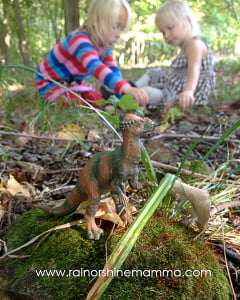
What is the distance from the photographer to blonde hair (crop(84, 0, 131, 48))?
3.31m

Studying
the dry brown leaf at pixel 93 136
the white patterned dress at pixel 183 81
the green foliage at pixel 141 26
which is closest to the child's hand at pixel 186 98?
the white patterned dress at pixel 183 81

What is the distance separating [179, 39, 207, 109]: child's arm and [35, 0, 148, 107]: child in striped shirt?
0.65m

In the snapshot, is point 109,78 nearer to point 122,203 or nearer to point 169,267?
point 122,203

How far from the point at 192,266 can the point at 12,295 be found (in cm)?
66

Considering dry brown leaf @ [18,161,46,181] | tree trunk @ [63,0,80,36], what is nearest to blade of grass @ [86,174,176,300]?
dry brown leaf @ [18,161,46,181]

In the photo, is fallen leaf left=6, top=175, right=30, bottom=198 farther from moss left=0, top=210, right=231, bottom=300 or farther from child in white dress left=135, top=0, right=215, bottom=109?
child in white dress left=135, top=0, right=215, bottom=109

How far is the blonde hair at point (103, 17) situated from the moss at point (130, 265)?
286 cm

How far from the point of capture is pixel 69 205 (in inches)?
49.1

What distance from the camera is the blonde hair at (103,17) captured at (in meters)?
3.31

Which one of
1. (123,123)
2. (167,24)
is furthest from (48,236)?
(167,24)

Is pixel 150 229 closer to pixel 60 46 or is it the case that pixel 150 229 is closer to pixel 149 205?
pixel 149 205

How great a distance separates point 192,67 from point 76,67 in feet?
5.19

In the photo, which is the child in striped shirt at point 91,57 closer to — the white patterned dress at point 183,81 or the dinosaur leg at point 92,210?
the white patterned dress at point 183,81

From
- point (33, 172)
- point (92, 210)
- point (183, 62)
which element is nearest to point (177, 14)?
point (183, 62)
